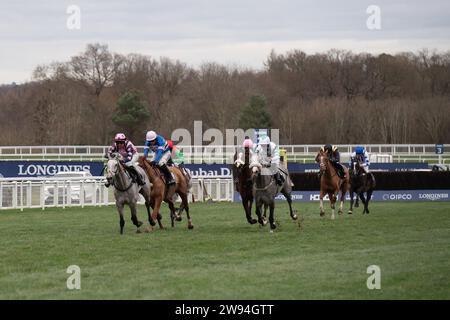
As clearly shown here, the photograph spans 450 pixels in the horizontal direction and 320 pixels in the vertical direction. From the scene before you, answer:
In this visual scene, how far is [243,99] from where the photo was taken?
68188 millimetres

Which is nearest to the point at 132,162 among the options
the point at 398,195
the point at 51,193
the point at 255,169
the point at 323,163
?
the point at 255,169

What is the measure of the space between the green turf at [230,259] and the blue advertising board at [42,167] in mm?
18951

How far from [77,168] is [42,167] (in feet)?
5.15

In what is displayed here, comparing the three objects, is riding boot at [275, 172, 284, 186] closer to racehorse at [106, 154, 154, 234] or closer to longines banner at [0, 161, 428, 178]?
racehorse at [106, 154, 154, 234]

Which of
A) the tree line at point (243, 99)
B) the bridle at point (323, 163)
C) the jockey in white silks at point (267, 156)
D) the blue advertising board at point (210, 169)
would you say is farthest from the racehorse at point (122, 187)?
the tree line at point (243, 99)

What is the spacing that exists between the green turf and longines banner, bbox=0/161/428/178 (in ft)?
59.5

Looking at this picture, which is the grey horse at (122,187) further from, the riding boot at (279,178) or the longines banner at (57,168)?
the longines banner at (57,168)

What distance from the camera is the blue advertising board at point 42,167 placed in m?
40.3

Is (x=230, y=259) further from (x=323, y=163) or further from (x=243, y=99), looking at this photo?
(x=243, y=99)

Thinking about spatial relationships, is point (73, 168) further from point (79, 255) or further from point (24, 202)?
point (79, 255)

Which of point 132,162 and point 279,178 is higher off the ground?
point 132,162

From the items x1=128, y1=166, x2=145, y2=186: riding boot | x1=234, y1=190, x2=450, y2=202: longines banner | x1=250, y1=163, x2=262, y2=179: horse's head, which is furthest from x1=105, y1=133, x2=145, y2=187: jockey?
x1=234, y1=190, x2=450, y2=202: longines banner

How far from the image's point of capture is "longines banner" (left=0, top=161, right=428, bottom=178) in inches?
1574

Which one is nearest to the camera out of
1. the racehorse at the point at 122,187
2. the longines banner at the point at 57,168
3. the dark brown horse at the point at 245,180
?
the racehorse at the point at 122,187
